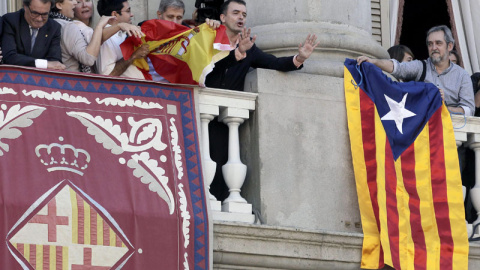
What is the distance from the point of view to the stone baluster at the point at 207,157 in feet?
37.3

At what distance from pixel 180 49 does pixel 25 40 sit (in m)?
1.25

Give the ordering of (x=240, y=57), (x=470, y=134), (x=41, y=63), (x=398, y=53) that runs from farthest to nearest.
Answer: (x=398, y=53), (x=470, y=134), (x=240, y=57), (x=41, y=63)

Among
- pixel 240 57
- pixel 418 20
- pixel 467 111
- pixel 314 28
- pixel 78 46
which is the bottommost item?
pixel 467 111

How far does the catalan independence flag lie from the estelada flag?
4.02ft

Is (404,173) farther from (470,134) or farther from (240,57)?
(240,57)

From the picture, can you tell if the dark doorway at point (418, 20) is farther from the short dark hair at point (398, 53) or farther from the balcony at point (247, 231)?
the balcony at point (247, 231)

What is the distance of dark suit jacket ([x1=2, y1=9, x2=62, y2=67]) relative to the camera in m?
11.5

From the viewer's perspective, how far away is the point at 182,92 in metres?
11.6

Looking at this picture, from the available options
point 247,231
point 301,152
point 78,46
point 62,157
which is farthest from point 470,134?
point 62,157

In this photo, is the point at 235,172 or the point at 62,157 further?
the point at 235,172

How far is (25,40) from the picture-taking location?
37.9 ft

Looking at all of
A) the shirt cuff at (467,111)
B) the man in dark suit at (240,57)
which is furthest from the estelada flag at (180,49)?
the shirt cuff at (467,111)

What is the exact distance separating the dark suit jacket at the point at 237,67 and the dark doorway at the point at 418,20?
6.01 m

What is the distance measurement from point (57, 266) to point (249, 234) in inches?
62.3
